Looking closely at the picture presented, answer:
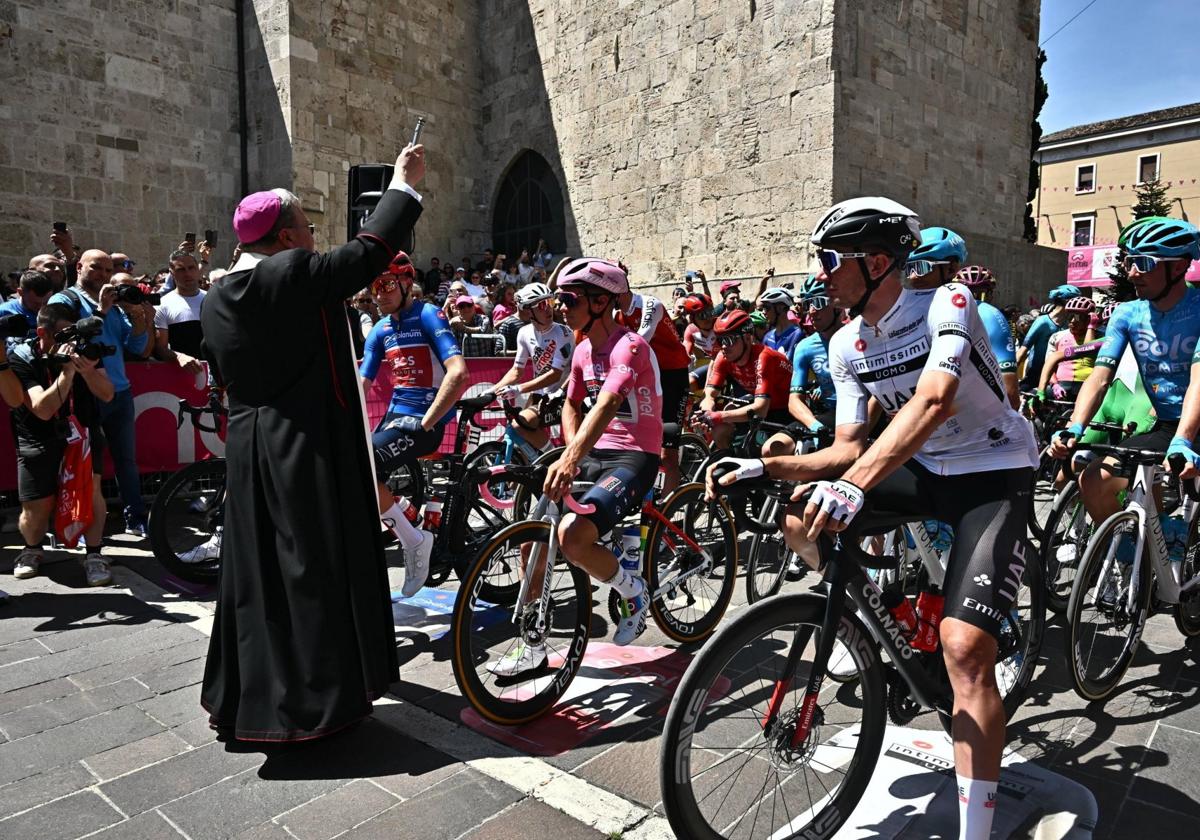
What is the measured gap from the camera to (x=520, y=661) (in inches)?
149

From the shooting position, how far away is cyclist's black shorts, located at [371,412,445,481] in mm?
5098

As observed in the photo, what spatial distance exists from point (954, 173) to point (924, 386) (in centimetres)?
1820

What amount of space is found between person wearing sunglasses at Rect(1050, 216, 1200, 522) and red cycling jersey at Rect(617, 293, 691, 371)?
11.5ft

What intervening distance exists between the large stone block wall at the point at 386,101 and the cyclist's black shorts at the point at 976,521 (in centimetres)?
1718

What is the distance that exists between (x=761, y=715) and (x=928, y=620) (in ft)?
2.69

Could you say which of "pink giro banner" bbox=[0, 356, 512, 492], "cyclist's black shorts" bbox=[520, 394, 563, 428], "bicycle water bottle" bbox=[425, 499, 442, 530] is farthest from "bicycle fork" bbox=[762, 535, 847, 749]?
"pink giro banner" bbox=[0, 356, 512, 492]

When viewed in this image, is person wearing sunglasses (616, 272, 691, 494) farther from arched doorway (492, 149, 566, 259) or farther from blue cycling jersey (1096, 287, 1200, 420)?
arched doorway (492, 149, 566, 259)

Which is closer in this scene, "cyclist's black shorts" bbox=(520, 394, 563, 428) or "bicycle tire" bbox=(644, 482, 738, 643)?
"bicycle tire" bbox=(644, 482, 738, 643)

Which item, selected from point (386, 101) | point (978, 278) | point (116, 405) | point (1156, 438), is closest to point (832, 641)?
point (1156, 438)

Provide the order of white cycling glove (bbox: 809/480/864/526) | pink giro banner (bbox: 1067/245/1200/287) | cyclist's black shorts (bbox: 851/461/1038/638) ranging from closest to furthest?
white cycling glove (bbox: 809/480/864/526), cyclist's black shorts (bbox: 851/461/1038/638), pink giro banner (bbox: 1067/245/1200/287)

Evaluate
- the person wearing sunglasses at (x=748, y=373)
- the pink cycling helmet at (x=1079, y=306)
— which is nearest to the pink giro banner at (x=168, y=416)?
the person wearing sunglasses at (x=748, y=373)

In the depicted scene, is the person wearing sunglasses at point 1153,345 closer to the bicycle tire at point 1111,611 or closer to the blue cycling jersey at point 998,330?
the bicycle tire at point 1111,611

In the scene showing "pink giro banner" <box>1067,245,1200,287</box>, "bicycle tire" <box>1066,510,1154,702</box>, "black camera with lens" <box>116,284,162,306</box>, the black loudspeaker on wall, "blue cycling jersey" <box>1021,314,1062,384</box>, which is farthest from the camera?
"pink giro banner" <box>1067,245,1200,287</box>

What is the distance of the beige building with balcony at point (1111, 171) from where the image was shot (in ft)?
149
